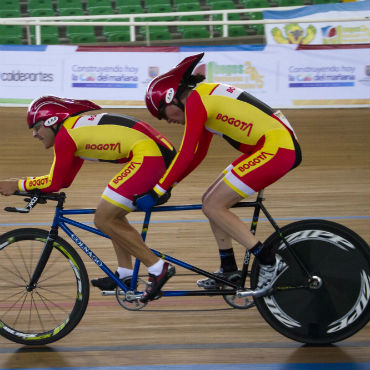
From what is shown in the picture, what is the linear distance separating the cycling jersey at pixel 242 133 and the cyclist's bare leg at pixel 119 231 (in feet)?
1.03

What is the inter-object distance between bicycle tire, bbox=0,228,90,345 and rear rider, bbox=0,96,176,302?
0.65 ft

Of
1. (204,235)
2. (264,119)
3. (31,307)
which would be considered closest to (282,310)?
(264,119)

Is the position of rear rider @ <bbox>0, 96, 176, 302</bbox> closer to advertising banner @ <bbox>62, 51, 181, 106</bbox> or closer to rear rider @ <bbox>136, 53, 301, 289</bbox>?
rear rider @ <bbox>136, 53, 301, 289</bbox>

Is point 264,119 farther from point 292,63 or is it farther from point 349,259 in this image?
point 292,63

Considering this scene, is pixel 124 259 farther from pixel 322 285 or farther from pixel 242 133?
pixel 322 285

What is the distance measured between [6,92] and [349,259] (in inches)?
313

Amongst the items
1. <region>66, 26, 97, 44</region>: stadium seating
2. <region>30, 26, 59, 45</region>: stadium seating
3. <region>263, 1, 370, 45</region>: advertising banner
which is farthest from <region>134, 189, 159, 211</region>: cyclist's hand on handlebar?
<region>66, 26, 97, 44</region>: stadium seating

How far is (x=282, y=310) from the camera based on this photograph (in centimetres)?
340

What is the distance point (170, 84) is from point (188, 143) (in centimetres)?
34

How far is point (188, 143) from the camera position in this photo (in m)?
3.20

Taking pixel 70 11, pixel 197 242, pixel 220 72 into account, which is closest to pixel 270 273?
pixel 197 242

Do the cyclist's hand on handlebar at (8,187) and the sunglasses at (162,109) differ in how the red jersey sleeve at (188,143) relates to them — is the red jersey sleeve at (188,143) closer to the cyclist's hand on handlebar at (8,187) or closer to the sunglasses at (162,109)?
the sunglasses at (162,109)

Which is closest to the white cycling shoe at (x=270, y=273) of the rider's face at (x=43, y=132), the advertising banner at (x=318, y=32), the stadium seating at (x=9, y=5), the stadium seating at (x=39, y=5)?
the rider's face at (x=43, y=132)

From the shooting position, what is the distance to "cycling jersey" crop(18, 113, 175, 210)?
3.38m
